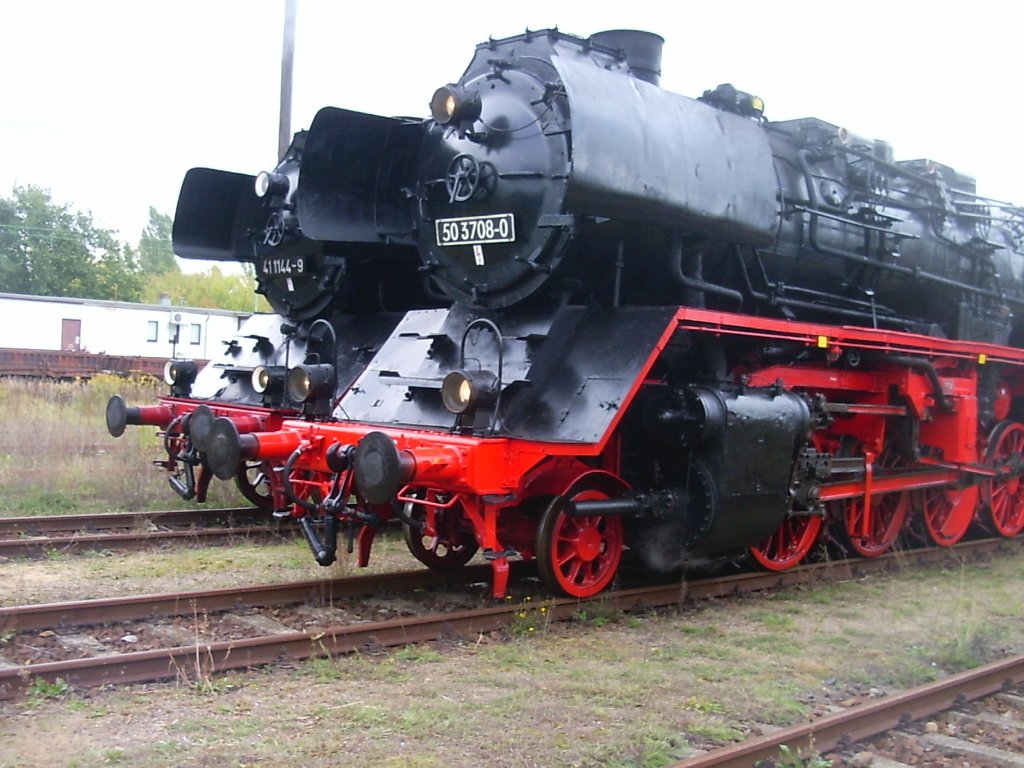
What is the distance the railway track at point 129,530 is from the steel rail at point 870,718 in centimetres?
579

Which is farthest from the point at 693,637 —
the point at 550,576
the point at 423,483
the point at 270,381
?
the point at 270,381

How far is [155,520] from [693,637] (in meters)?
5.67

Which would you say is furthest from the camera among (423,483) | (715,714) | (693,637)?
(693,637)

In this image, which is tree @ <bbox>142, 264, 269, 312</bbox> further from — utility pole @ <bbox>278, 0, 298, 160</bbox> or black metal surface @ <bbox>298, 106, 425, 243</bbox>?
black metal surface @ <bbox>298, 106, 425, 243</bbox>

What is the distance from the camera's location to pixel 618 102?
618 centimetres

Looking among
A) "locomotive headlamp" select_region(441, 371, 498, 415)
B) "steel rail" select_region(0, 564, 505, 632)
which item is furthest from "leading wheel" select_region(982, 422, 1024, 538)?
"locomotive headlamp" select_region(441, 371, 498, 415)

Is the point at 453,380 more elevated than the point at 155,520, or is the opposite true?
the point at 453,380

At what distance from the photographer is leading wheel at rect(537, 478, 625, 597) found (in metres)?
6.14

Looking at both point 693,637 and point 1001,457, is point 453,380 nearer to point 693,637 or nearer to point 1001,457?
point 693,637

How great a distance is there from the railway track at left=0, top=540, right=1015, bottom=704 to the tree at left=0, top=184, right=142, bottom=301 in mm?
46354

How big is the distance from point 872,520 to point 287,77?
1010cm

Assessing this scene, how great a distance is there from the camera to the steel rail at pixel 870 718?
389cm

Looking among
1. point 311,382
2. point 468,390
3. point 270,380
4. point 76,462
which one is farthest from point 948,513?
point 76,462

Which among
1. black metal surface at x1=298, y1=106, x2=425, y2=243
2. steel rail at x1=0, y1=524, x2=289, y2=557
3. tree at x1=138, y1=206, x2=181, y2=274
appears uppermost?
tree at x1=138, y1=206, x2=181, y2=274
